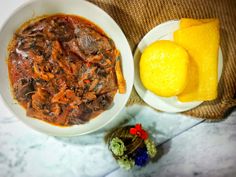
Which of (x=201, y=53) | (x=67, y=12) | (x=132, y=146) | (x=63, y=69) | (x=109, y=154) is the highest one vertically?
(x=67, y=12)

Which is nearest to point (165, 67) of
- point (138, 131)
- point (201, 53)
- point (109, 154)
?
point (201, 53)

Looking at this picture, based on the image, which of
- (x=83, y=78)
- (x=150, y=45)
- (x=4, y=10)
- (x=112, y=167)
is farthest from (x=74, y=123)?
(x=4, y=10)

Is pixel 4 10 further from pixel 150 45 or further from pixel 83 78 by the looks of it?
pixel 150 45

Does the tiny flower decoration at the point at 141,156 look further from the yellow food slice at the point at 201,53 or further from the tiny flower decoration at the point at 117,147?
the yellow food slice at the point at 201,53

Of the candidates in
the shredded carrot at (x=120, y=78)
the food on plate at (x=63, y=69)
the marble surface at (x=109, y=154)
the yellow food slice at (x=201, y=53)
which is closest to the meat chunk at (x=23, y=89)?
the food on plate at (x=63, y=69)

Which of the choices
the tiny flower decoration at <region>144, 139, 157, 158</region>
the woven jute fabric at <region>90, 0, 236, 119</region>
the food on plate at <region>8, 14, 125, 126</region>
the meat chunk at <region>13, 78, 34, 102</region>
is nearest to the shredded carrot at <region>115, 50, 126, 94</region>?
the food on plate at <region>8, 14, 125, 126</region>

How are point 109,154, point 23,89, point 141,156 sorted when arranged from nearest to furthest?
point 23,89
point 141,156
point 109,154

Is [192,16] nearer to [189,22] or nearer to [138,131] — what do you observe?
[189,22]
